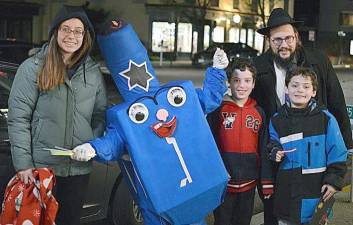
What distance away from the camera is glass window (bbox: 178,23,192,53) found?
4175cm

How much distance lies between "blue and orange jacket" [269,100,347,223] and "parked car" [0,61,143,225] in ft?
4.81

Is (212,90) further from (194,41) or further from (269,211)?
(194,41)

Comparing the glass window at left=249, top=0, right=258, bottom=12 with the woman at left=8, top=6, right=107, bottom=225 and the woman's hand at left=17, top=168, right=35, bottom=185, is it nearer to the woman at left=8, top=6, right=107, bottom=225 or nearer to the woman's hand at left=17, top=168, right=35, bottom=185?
the woman at left=8, top=6, right=107, bottom=225

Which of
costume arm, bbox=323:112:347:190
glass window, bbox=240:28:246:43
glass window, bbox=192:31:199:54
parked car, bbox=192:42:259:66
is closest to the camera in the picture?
costume arm, bbox=323:112:347:190

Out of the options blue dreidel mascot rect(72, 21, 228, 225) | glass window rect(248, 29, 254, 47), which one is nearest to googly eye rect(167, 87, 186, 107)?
blue dreidel mascot rect(72, 21, 228, 225)

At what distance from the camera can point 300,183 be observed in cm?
361

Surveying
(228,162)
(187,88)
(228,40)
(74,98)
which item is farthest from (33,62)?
(228,40)

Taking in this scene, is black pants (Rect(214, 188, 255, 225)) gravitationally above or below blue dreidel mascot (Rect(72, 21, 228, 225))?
below

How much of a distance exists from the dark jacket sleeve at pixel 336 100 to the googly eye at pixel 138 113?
1.50m

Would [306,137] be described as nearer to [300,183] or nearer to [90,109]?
[300,183]

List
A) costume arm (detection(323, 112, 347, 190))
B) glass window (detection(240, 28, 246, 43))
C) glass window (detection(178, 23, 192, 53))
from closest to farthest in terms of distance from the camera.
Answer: costume arm (detection(323, 112, 347, 190)), glass window (detection(178, 23, 192, 53)), glass window (detection(240, 28, 246, 43))

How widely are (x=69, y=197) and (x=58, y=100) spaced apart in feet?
1.99

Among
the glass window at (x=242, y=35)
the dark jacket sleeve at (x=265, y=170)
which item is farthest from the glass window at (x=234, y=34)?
the dark jacket sleeve at (x=265, y=170)

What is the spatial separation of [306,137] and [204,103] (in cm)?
67
